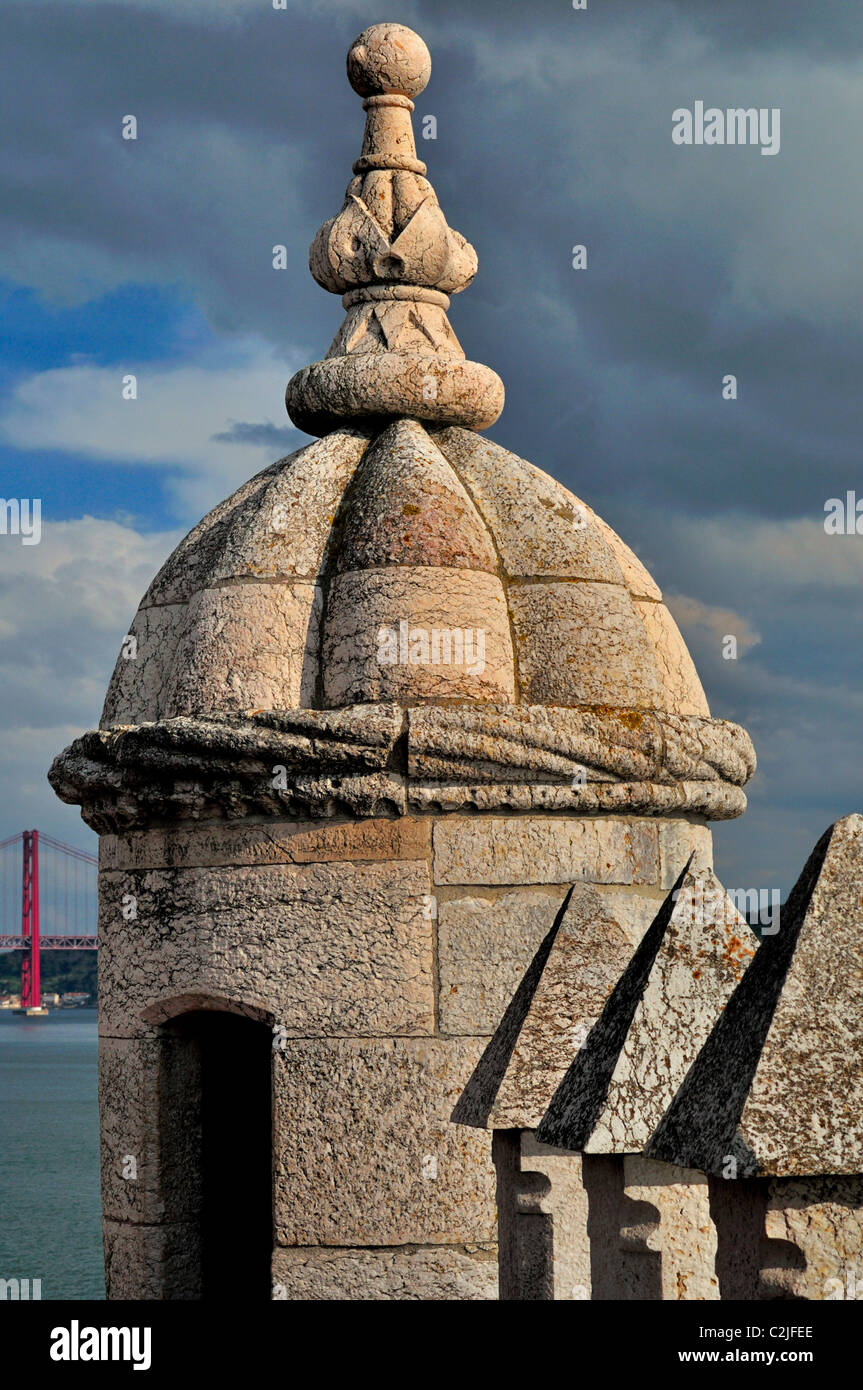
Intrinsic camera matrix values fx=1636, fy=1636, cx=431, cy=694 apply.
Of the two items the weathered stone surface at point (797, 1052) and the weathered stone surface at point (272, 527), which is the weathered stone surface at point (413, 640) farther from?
the weathered stone surface at point (797, 1052)

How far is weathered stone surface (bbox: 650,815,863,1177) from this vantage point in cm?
285

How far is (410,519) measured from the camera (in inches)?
264

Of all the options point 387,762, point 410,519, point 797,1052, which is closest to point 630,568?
point 410,519

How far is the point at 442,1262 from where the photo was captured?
6133 mm

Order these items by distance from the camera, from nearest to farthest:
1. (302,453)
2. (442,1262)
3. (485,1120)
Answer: (485,1120)
(442,1262)
(302,453)

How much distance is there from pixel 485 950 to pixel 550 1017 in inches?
73.5

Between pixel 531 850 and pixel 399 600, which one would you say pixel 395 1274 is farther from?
pixel 399 600

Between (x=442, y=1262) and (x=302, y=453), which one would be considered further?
(x=302, y=453)

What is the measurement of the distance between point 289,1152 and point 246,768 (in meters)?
1.47

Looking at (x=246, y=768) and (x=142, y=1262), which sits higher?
(x=246, y=768)

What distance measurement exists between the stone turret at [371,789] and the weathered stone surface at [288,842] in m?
0.01
